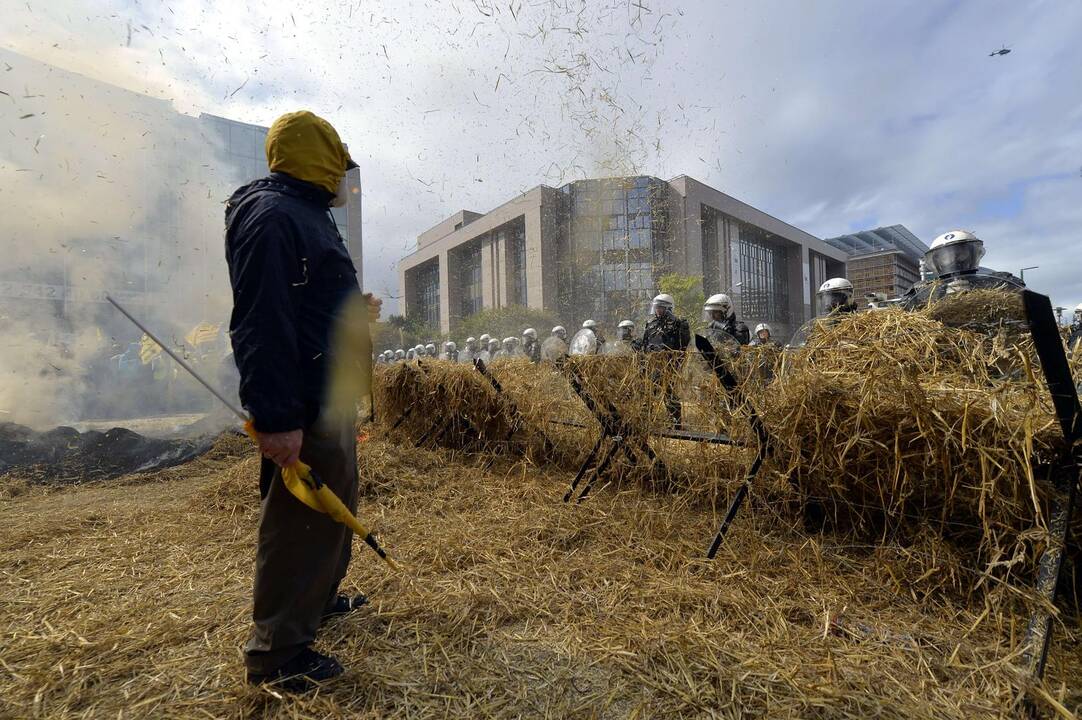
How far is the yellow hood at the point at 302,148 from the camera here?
1660 millimetres

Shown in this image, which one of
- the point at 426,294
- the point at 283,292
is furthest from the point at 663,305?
the point at 426,294

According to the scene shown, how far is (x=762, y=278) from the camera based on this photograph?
44.9m

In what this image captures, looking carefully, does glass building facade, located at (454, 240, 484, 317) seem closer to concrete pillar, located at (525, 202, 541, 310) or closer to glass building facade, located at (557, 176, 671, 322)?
concrete pillar, located at (525, 202, 541, 310)

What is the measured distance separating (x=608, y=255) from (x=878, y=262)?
49025 millimetres

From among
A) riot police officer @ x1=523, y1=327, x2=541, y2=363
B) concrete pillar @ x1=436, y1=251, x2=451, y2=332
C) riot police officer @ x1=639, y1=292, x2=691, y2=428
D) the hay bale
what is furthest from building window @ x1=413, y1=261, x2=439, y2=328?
the hay bale

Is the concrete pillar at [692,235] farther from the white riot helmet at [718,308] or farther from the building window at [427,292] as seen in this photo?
the white riot helmet at [718,308]

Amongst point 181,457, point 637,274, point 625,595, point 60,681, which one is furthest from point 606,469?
point 637,274

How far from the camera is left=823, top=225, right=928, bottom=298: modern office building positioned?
58906 mm

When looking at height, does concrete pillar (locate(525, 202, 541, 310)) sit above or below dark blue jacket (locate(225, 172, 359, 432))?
above

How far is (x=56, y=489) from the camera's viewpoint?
4.90 metres

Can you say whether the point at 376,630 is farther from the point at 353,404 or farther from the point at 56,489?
the point at 56,489

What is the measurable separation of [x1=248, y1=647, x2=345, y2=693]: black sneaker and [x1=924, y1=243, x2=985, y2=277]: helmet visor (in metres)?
5.23

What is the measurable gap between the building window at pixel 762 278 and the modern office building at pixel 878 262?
993cm

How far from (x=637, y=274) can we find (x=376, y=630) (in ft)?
96.1
